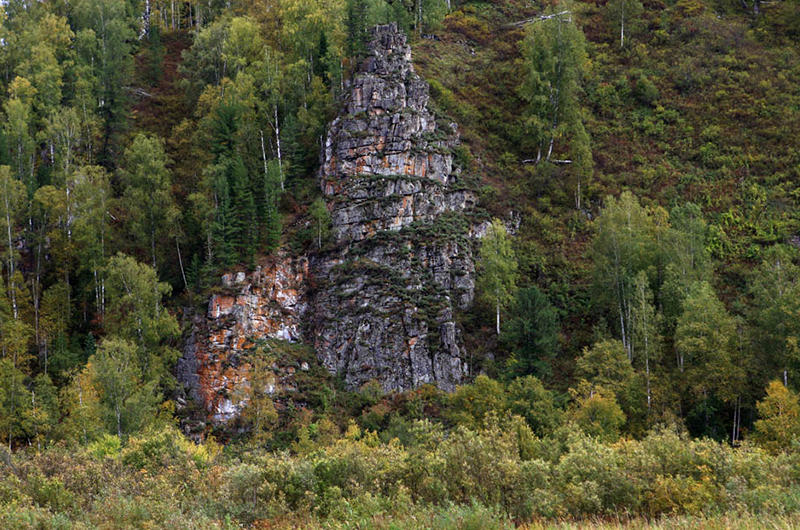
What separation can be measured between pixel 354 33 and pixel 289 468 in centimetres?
5390

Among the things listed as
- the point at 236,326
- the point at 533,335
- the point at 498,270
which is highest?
the point at 498,270

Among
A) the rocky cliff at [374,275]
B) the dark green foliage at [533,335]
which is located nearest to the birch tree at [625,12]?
the rocky cliff at [374,275]

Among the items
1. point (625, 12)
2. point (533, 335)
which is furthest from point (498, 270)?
point (625, 12)

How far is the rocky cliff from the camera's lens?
48.6 meters

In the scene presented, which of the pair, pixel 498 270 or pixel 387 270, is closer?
pixel 498 270

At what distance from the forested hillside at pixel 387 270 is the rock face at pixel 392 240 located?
0.22 m

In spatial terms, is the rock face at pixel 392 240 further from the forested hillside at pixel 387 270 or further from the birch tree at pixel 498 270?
the birch tree at pixel 498 270

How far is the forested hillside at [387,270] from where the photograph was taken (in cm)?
2192

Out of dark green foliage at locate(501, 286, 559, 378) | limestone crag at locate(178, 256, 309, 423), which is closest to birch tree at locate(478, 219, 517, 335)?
dark green foliage at locate(501, 286, 559, 378)

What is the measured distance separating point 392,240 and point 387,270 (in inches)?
113

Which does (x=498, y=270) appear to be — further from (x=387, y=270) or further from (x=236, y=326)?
(x=236, y=326)

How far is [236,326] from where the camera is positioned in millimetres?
49281

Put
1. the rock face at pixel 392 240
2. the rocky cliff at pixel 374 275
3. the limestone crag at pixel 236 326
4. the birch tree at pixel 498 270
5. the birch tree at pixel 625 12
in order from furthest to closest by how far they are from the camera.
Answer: the birch tree at pixel 625 12, the birch tree at pixel 498 270, the rock face at pixel 392 240, the rocky cliff at pixel 374 275, the limestone crag at pixel 236 326

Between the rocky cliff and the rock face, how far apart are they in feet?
0.29
